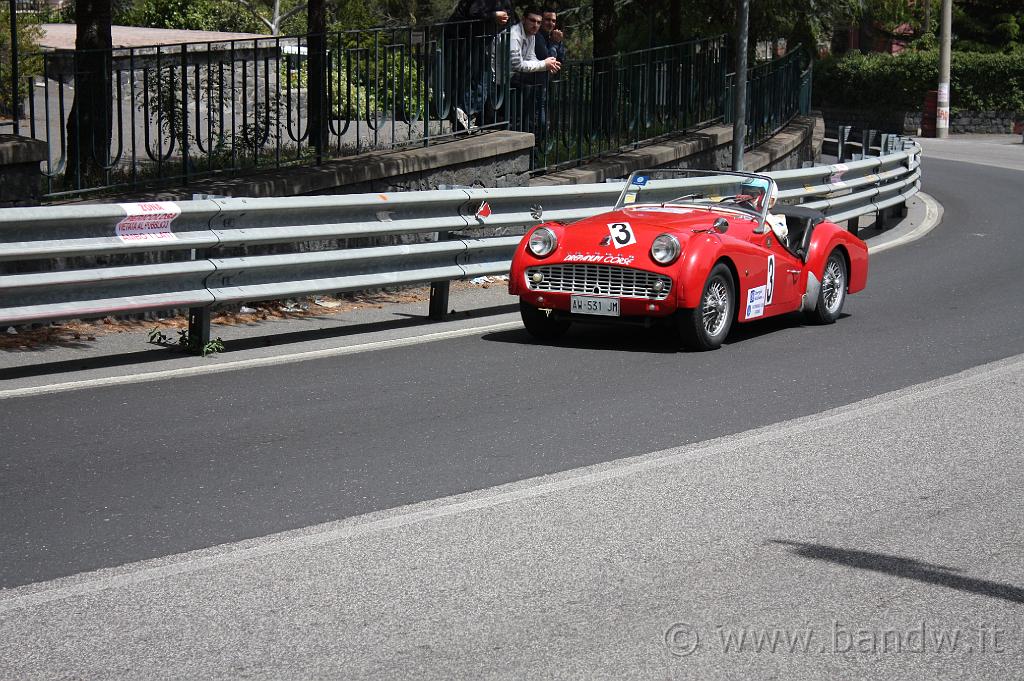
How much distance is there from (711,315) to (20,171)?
5.19 meters

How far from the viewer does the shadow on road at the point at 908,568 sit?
5.12m

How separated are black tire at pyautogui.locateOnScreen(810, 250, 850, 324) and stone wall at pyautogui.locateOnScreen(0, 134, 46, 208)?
6.18 metres

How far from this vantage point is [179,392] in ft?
26.8

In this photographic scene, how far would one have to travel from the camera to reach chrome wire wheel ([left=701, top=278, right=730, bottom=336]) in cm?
1013

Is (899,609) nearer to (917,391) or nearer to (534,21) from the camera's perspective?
→ (917,391)

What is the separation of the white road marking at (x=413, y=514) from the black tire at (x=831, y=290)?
3.03 meters

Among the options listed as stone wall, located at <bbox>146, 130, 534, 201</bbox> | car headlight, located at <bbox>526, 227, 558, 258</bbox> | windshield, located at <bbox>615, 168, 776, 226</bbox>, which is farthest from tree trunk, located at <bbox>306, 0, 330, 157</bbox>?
car headlight, located at <bbox>526, 227, 558, 258</bbox>

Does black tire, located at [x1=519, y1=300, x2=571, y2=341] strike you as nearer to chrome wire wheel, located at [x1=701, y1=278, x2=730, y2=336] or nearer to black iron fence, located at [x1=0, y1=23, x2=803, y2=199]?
chrome wire wheel, located at [x1=701, y1=278, x2=730, y2=336]

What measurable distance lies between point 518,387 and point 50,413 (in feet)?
8.97

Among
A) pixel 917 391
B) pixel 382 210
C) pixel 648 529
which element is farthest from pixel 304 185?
pixel 648 529

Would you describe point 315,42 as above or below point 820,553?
above

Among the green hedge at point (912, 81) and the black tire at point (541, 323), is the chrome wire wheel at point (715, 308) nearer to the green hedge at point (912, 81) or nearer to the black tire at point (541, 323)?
the black tire at point (541, 323)

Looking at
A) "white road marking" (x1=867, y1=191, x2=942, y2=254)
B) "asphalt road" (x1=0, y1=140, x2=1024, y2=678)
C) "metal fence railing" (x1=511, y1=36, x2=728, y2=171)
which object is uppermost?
"metal fence railing" (x1=511, y1=36, x2=728, y2=171)

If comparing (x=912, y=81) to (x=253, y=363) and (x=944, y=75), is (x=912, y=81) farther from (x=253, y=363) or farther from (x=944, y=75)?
(x=253, y=363)
